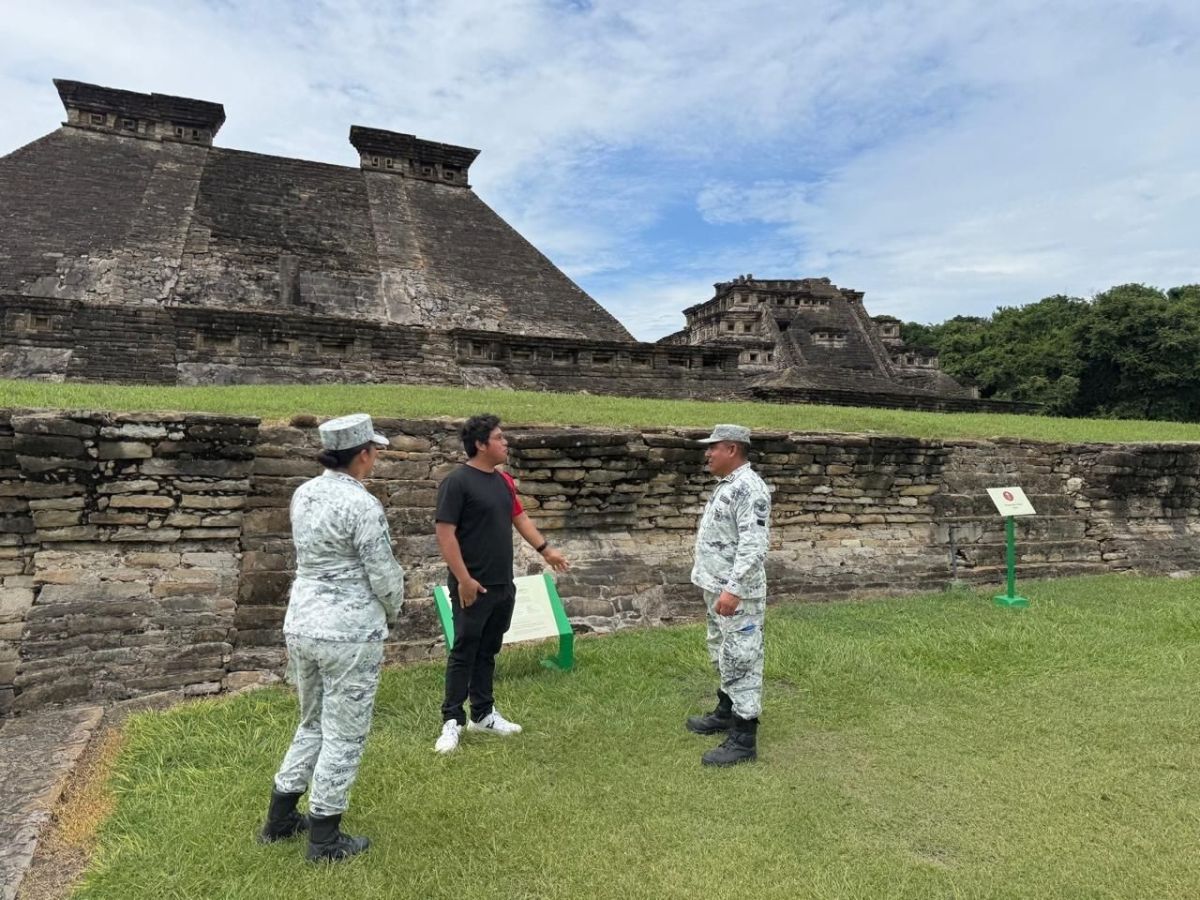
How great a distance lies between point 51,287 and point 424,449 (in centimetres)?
996

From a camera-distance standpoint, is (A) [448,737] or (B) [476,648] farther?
(B) [476,648]

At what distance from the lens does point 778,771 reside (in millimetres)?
3070

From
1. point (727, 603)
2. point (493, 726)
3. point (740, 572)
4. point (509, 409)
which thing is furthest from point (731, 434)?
point (509, 409)

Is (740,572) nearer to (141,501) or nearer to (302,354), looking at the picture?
(141,501)

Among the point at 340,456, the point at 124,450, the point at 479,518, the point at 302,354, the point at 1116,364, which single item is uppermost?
the point at 1116,364

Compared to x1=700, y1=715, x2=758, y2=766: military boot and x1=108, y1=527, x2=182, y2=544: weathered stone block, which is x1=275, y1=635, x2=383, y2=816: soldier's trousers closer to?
x1=700, y1=715, x2=758, y2=766: military boot

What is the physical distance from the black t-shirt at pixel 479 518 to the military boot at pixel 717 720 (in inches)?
45.8

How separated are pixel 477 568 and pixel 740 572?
1214mm

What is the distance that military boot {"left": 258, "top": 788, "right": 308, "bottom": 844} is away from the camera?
248 cm

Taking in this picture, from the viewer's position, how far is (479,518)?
3.28 metres

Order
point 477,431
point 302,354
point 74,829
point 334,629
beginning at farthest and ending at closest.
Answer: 1. point 302,354
2. point 477,431
3. point 74,829
4. point 334,629

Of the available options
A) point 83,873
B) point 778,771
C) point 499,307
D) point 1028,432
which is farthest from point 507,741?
point 499,307

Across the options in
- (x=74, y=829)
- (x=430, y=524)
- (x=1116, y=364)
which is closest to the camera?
(x=74, y=829)

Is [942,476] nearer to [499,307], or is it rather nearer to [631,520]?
[631,520]
